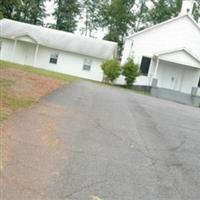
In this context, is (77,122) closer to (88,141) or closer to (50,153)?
(88,141)

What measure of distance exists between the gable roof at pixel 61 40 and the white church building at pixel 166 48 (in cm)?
385

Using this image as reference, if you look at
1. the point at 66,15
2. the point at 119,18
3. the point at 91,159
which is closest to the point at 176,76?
the point at 119,18

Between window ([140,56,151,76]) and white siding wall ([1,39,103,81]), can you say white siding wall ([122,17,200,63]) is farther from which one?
white siding wall ([1,39,103,81])

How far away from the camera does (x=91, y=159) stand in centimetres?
700

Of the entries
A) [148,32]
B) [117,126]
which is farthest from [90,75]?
[117,126]

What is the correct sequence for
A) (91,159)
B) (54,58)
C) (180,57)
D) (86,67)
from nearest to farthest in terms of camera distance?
(91,159) < (180,57) < (86,67) < (54,58)

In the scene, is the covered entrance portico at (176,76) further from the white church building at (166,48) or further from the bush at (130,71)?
Result: the bush at (130,71)

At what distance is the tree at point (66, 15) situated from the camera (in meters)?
61.9

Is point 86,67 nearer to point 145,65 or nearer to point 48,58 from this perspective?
point 48,58

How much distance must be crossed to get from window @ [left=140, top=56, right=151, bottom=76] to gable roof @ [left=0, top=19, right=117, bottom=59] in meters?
3.91

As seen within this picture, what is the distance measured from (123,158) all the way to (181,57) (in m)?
29.3

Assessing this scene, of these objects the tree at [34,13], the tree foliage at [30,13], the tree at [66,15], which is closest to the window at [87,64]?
the tree foliage at [30,13]

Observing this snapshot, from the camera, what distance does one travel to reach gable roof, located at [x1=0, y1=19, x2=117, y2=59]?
132 ft

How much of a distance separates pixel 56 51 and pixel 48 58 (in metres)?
1.03
